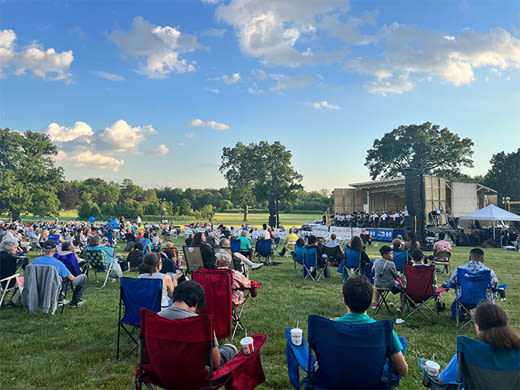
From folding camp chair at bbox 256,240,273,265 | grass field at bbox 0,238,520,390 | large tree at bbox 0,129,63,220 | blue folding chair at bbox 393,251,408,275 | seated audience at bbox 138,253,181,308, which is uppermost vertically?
large tree at bbox 0,129,63,220

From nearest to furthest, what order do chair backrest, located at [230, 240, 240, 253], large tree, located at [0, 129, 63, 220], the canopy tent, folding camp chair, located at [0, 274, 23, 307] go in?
1. folding camp chair, located at [0, 274, 23, 307]
2. chair backrest, located at [230, 240, 240, 253]
3. the canopy tent
4. large tree, located at [0, 129, 63, 220]

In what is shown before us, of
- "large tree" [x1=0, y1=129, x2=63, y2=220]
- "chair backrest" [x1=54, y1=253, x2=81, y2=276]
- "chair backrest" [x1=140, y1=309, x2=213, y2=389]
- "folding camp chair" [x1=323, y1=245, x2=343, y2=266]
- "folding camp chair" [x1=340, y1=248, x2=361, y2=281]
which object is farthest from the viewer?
"large tree" [x1=0, y1=129, x2=63, y2=220]

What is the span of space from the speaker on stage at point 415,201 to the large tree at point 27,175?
34.1 metres

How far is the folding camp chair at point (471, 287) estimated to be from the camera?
455 centimetres

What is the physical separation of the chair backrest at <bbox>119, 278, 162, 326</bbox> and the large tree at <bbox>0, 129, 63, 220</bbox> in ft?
118

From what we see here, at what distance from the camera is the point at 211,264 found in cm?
757

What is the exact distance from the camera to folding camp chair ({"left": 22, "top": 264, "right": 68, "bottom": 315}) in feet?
16.4

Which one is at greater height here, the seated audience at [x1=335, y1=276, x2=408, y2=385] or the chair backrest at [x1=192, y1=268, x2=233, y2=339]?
the seated audience at [x1=335, y1=276, x2=408, y2=385]

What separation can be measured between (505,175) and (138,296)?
155 feet

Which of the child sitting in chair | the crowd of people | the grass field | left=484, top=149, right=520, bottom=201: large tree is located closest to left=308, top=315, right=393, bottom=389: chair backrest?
the crowd of people

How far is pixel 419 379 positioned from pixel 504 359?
5.38 feet

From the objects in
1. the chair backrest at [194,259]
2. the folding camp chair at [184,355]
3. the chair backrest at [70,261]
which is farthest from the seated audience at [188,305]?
the chair backrest at [194,259]

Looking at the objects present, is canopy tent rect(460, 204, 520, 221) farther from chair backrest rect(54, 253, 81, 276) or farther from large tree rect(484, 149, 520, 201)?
large tree rect(484, 149, 520, 201)

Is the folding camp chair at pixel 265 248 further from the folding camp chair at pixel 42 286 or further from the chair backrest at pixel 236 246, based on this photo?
Answer: the folding camp chair at pixel 42 286
